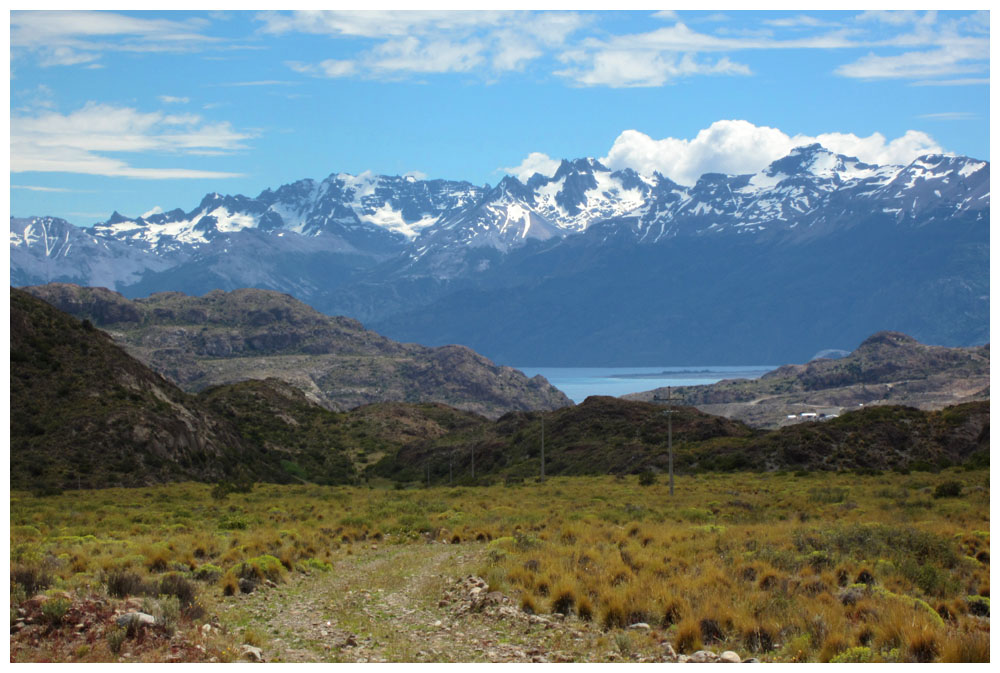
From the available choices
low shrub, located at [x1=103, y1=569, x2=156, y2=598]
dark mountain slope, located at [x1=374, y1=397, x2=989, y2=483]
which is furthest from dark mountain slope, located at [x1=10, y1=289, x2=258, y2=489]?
low shrub, located at [x1=103, y1=569, x2=156, y2=598]

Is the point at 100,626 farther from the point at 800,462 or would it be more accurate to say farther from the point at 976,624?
the point at 800,462

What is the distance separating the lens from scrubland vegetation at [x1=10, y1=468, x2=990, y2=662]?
13.4 meters

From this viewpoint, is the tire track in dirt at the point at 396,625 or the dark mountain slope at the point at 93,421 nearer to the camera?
the tire track in dirt at the point at 396,625

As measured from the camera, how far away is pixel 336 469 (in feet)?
314

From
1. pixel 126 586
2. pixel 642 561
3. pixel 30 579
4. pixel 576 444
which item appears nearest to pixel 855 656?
pixel 642 561

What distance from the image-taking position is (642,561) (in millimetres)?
19156

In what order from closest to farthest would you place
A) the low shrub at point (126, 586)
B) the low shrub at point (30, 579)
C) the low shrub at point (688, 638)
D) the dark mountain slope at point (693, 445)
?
the low shrub at point (688, 638) < the low shrub at point (30, 579) < the low shrub at point (126, 586) < the dark mountain slope at point (693, 445)

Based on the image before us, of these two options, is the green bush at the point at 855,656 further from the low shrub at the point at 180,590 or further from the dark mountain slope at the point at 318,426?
the dark mountain slope at the point at 318,426

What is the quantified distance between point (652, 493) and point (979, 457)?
29056 millimetres

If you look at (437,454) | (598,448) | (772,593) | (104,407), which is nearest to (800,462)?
(598,448)

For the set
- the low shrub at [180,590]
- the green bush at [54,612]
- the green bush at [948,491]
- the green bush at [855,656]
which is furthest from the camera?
the green bush at [948,491]

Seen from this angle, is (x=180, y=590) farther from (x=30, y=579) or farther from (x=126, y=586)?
(x=30, y=579)

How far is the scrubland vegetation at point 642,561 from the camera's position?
13414 millimetres

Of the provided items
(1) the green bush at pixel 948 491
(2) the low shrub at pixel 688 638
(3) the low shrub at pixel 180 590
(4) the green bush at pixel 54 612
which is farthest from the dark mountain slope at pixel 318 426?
(2) the low shrub at pixel 688 638
